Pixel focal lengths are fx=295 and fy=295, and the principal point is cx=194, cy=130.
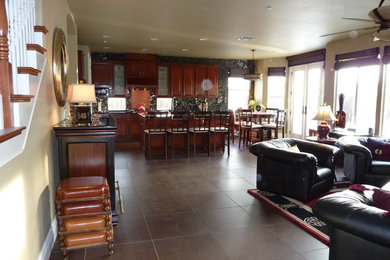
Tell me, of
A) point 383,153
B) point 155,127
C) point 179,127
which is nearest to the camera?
point 383,153

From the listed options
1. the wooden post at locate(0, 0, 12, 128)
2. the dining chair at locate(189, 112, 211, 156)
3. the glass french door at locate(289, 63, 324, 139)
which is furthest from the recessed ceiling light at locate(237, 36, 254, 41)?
the wooden post at locate(0, 0, 12, 128)

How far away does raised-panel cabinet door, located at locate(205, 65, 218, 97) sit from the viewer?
397 inches

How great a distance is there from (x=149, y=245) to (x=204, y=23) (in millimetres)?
Result: 3988

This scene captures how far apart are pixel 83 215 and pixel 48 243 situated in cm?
39

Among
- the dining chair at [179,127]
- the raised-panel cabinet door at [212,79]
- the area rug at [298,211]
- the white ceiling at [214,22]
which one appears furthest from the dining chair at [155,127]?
the raised-panel cabinet door at [212,79]

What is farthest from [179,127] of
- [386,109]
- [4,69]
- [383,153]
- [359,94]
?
[4,69]

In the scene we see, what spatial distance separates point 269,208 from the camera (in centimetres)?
364

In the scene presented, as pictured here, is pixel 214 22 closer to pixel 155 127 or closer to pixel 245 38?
pixel 245 38

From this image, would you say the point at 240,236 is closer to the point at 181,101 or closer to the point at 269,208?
the point at 269,208

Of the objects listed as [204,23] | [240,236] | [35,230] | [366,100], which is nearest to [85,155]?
[35,230]

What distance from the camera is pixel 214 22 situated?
525cm

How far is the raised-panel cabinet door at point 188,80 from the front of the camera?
32.1 feet

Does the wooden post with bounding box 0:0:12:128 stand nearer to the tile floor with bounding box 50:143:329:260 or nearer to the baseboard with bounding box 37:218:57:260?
the baseboard with bounding box 37:218:57:260

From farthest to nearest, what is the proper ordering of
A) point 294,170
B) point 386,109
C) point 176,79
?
point 176,79 < point 386,109 < point 294,170
